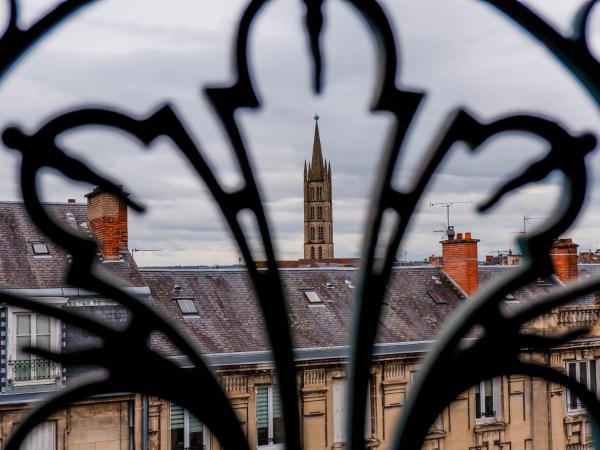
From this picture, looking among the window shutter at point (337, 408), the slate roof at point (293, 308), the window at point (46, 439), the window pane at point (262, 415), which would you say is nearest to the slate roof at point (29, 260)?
the slate roof at point (293, 308)

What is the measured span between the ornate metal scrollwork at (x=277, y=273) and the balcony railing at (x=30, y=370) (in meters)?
14.2

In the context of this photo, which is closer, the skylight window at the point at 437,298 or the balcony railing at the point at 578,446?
the balcony railing at the point at 578,446

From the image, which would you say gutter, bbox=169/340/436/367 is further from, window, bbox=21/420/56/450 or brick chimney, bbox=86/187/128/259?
brick chimney, bbox=86/187/128/259

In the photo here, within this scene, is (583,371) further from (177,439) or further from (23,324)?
(23,324)

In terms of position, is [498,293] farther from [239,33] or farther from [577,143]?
[239,33]

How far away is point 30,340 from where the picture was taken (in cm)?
1459

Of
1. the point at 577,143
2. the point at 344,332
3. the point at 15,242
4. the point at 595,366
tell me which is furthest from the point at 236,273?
the point at 577,143

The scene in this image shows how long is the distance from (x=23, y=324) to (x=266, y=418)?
579cm

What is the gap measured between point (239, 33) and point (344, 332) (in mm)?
17574

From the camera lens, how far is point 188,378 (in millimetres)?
1615

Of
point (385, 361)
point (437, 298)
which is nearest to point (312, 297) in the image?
point (385, 361)

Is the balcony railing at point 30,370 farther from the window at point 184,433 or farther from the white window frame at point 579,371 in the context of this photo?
the white window frame at point 579,371

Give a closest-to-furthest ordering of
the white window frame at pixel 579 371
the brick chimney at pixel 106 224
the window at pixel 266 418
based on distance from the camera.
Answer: the brick chimney at pixel 106 224 < the window at pixel 266 418 < the white window frame at pixel 579 371

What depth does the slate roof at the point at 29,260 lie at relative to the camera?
52.2ft
